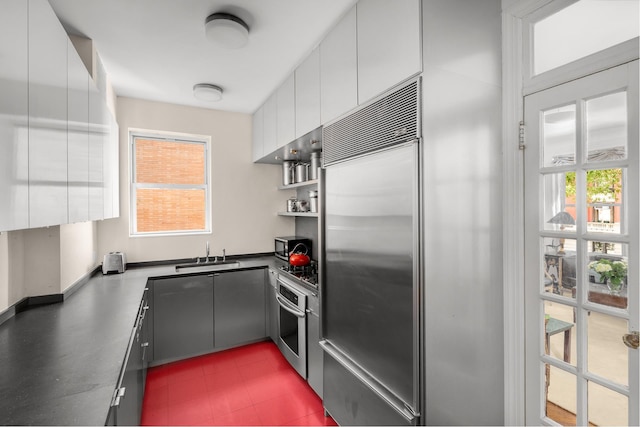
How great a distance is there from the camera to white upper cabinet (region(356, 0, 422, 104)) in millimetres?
1348

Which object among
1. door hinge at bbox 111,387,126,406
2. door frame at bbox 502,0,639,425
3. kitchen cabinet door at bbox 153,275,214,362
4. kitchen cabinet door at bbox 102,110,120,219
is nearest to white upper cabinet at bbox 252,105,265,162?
kitchen cabinet door at bbox 102,110,120,219

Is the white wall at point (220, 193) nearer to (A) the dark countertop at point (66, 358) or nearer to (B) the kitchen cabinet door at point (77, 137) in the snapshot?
(A) the dark countertop at point (66, 358)

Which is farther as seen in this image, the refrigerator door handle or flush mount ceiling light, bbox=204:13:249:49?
flush mount ceiling light, bbox=204:13:249:49

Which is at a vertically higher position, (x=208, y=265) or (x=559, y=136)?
(x=559, y=136)

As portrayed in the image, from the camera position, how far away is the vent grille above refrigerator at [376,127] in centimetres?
139

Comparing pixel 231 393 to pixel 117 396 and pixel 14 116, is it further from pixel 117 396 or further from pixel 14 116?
pixel 14 116

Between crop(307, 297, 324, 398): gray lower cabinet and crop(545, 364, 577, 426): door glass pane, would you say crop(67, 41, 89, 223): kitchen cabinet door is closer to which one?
crop(307, 297, 324, 398): gray lower cabinet

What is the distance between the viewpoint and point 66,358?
53.6 inches

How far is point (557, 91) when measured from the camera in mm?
1317

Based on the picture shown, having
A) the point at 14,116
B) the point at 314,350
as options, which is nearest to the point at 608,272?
the point at 314,350

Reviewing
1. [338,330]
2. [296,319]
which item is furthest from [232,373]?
[338,330]

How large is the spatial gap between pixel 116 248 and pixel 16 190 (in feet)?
8.17

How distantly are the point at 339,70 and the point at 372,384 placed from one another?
6.23ft

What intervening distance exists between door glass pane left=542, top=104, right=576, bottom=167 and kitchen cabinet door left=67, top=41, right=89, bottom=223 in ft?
7.67
